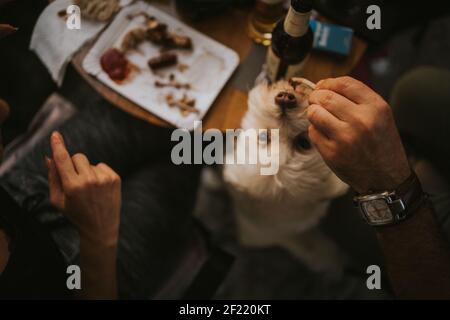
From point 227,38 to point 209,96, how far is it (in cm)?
22

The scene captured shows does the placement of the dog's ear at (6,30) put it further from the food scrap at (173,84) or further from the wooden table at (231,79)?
the food scrap at (173,84)

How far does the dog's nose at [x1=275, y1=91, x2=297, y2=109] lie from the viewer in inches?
35.3

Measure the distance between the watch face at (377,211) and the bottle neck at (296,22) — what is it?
0.43 m

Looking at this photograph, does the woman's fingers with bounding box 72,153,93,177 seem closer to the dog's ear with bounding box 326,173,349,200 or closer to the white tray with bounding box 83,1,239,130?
the white tray with bounding box 83,1,239,130

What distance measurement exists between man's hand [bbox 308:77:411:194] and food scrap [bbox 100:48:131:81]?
25.8 inches

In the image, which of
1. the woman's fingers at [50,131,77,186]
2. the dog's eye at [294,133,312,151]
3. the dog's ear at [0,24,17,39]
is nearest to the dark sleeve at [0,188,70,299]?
the woman's fingers at [50,131,77,186]

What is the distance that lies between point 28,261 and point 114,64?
2.01 ft

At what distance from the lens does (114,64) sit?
1.23 meters

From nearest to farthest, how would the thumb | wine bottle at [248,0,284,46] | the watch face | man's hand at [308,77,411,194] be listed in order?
man's hand at [308,77,411,194]
the watch face
the thumb
wine bottle at [248,0,284,46]

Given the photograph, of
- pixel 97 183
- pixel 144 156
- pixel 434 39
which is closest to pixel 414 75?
pixel 434 39

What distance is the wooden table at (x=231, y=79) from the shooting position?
4.03ft

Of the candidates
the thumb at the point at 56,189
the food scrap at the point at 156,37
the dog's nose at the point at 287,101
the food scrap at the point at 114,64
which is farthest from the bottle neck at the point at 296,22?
the thumb at the point at 56,189

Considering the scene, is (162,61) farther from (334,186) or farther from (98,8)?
(334,186)

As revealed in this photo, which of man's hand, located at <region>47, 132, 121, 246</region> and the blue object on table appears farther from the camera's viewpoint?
the blue object on table
